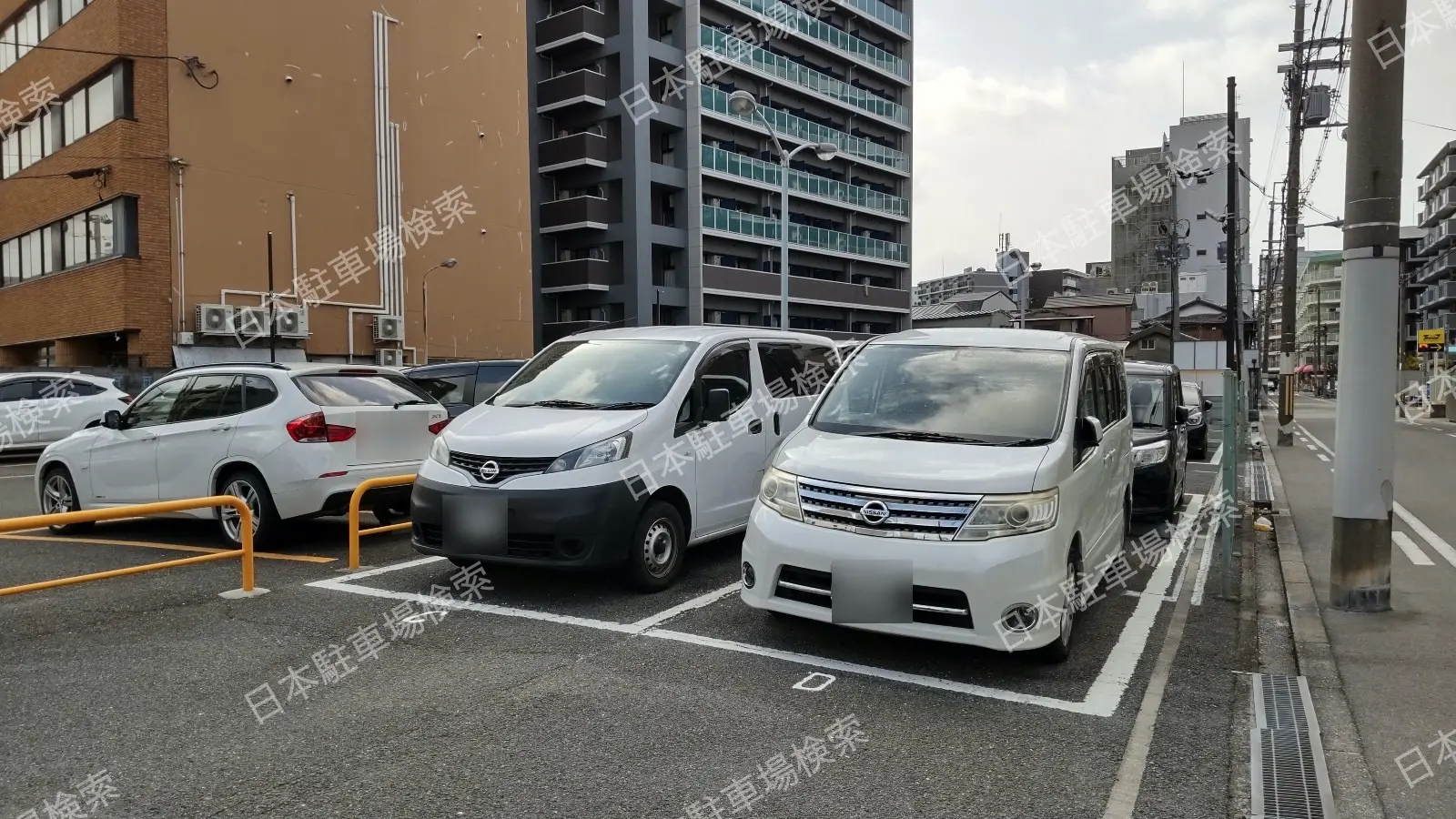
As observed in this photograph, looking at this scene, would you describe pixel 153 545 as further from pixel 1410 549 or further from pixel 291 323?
pixel 291 323

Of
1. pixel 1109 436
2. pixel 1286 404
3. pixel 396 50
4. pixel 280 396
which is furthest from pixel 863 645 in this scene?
pixel 396 50

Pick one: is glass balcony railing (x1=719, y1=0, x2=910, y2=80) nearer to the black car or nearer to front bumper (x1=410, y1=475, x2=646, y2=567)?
the black car

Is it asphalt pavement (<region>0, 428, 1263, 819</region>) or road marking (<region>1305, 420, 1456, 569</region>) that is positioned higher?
asphalt pavement (<region>0, 428, 1263, 819</region>)

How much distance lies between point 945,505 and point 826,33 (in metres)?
50.3

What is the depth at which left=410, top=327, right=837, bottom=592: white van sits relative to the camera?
5.81 m

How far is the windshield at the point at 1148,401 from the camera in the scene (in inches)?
412

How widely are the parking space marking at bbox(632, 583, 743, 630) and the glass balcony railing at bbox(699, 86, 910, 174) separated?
3621 cm

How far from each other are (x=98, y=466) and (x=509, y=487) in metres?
4.93

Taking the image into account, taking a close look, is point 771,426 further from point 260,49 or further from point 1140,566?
point 260,49

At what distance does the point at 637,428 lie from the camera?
6.14m

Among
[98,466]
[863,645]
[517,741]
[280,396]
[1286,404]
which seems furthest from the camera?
[1286,404]

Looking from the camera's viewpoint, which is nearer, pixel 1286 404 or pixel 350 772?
pixel 350 772

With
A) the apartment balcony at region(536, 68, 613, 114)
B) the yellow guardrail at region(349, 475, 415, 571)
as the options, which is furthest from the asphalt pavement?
the apartment balcony at region(536, 68, 613, 114)

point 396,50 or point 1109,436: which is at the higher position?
point 396,50
